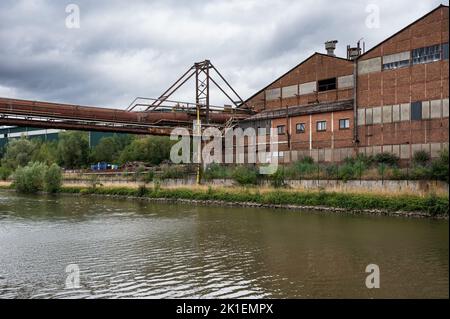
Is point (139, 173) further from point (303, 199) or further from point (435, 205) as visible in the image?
point (435, 205)

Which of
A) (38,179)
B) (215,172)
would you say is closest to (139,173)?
(215,172)

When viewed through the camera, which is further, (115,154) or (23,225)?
(115,154)

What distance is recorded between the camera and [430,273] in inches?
441

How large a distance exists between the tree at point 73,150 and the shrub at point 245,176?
40335 mm

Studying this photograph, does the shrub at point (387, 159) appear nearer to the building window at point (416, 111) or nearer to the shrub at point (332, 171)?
the building window at point (416, 111)

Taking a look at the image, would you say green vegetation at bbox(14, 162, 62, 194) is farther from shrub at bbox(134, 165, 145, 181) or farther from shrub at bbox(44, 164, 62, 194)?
shrub at bbox(134, 165, 145, 181)

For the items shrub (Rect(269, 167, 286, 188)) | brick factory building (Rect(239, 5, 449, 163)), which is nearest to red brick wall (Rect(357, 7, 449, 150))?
brick factory building (Rect(239, 5, 449, 163))

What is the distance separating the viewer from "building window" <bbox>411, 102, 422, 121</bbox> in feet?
90.9

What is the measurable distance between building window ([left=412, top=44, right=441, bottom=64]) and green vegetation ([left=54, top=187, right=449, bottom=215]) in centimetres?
943
